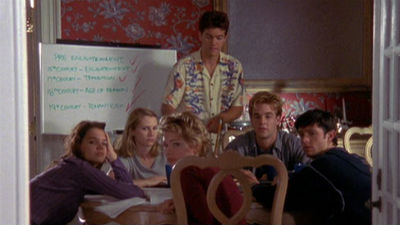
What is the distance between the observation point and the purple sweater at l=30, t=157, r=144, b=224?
2.06m

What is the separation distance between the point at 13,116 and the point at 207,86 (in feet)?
7.64

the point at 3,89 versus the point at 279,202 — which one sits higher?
the point at 3,89

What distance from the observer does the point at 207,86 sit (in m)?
3.28

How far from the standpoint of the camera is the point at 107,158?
2338 mm

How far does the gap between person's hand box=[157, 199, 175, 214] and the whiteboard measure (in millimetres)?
1671

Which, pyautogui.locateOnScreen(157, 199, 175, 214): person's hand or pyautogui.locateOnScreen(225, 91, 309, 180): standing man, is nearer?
pyautogui.locateOnScreen(157, 199, 175, 214): person's hand

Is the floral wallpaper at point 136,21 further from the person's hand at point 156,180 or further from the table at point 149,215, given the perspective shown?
the table at point 149,215

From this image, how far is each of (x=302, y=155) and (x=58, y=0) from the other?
1.95m

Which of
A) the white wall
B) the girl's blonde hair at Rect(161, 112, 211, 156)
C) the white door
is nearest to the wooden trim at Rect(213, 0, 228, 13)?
the girl's blonde hair at Rect(161, 112, 211, 156)

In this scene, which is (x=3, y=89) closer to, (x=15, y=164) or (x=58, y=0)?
(x=15, y=164)

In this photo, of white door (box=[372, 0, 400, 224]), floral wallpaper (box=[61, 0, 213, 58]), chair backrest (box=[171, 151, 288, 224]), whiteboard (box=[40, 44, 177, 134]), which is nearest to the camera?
white door (box=[372, 0, 400, 224])

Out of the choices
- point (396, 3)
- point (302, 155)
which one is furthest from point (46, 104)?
point (396, 3)

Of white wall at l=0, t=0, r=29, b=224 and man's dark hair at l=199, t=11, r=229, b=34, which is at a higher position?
man's dark hair at l=199, t=11, r=229, b=34

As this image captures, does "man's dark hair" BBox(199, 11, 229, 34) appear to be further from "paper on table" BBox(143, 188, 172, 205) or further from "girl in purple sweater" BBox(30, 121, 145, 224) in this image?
"paper on table" BBox(143, 188, 172, 205)
